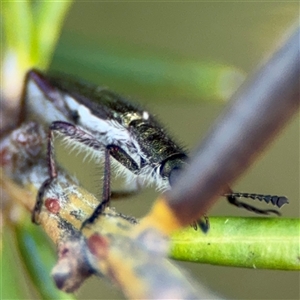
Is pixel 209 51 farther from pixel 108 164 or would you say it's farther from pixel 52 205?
pixel 52 205

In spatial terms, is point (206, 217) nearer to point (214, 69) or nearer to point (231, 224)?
point (231, 224)

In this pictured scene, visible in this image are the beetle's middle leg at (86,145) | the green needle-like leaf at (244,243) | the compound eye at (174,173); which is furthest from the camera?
the compound eye at (174,173)

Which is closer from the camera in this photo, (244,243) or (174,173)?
(244,243)

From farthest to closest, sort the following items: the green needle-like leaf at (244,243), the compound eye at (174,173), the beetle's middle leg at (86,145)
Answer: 1. the compound eye at (174,173)
2. the beetle's middle leg at (86,145)
3. the green needle-like leaf at (244,243)

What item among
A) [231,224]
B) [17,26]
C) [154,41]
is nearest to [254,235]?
[231,224]

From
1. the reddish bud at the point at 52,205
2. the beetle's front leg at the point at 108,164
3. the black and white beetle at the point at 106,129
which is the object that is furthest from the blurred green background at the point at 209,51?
the reddish bud at the point at 52,205

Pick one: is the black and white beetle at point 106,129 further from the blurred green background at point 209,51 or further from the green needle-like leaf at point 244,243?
the blurred green background at point 209,51

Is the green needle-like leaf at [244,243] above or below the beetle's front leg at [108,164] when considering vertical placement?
above

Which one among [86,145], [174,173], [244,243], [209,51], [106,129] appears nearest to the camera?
[244,243]

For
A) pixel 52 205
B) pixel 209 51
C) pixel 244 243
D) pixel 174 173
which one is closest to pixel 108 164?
pixel 174 173
